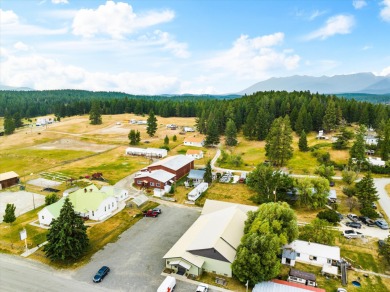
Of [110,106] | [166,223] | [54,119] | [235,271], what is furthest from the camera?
[110,106]

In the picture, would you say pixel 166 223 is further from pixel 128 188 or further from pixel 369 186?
Result: pixel 369 186

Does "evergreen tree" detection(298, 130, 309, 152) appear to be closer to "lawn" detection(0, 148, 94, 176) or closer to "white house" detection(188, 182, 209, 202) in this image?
"white house" detection(188, 182, 209, 202)

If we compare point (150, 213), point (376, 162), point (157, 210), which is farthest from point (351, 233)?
point (376, 162)

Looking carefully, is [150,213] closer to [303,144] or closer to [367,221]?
[367,221]

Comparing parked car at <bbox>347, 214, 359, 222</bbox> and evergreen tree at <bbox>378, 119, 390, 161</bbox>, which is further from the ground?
evergreen tree at <bbox>378, 119, 390, 161</bbox>

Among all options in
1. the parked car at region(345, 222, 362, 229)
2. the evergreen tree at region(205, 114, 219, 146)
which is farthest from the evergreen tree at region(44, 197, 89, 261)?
the evergreen tree at region(205, 114, 219, 146)

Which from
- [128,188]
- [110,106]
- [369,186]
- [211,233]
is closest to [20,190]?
[128,188]
